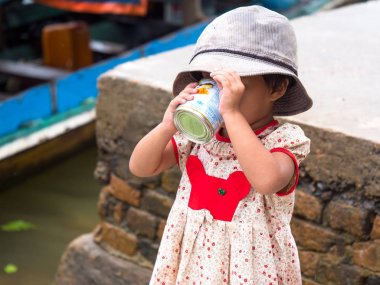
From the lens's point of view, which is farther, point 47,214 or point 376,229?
point 47,214

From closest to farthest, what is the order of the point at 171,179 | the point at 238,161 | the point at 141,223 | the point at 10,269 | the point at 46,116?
the point at 238,161 < the point at 171,179 < the point at 141,223 < the point at 10,269 < the point at 46,116

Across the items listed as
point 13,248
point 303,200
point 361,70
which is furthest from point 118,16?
point 303,200

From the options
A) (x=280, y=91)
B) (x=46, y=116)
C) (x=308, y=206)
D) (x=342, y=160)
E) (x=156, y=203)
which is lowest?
(x=46, y=116)

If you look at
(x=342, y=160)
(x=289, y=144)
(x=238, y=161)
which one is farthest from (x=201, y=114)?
(x=342, y=160)

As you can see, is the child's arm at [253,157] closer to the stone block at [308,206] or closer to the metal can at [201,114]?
the metal can at [201,114]

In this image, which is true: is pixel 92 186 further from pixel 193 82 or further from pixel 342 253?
pixel 193 82

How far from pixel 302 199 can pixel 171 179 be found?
63 centimetres

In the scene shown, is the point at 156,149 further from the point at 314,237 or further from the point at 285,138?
the point at 314,237

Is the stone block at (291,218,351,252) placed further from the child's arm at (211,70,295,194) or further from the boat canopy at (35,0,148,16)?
the boat canopy at (35,0,148,16)

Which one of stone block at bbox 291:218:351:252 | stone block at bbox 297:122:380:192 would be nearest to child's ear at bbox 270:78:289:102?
stone block at bbox 297:122:380:192

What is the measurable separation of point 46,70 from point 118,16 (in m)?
2.47

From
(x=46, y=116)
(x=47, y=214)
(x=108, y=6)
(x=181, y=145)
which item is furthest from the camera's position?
(x=108, y=6)

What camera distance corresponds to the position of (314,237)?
2439 millimetres

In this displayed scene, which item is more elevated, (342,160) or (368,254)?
(342,160)
